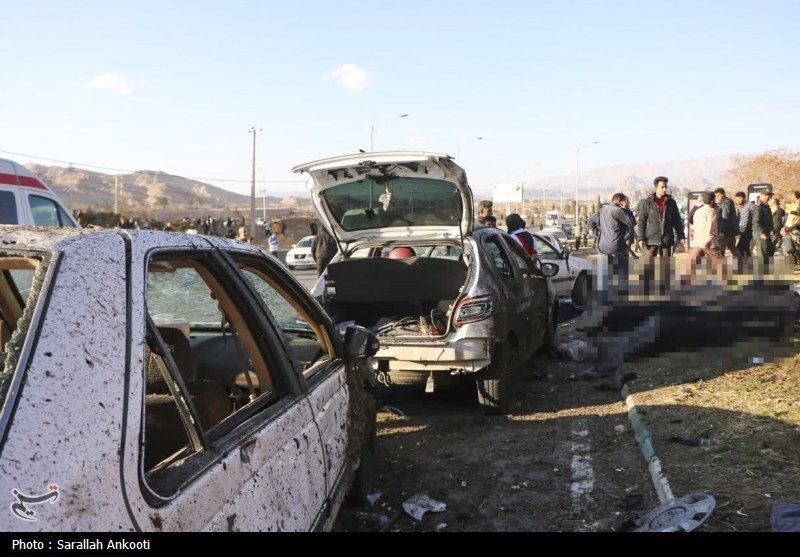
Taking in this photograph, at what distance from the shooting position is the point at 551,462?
4.84m

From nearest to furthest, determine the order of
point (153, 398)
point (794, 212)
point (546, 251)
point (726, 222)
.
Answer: point (153, 398), point (726, 222), point (546, 251), point (794, 212)

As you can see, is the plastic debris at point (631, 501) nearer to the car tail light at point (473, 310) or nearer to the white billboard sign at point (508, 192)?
the car tail light at point (473, 310)

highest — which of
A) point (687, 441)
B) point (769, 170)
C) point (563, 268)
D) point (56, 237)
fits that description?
point (769, 170)

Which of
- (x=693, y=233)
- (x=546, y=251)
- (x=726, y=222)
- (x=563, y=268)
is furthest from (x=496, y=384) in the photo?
(x=726, y=222)

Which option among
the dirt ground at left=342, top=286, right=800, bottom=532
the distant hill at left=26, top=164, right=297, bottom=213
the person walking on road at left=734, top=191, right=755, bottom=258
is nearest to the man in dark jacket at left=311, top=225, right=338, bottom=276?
the dirt ground at left=342, top=286, right=800, bottom=532

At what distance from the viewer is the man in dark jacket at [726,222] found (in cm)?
1262

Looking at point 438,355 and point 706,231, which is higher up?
point 706,231

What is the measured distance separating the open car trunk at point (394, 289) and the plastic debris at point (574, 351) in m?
2.30

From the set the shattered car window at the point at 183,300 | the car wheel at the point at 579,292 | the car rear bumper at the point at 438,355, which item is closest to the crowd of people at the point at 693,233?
the car wheel at the point at 579,292

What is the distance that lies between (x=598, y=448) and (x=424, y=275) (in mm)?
2257

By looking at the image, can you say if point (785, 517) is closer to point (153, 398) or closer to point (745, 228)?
point (153, 398)

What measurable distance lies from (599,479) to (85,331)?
12.2ft

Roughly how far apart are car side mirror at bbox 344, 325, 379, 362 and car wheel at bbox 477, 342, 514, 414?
2.30 metres

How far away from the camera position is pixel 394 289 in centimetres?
656
